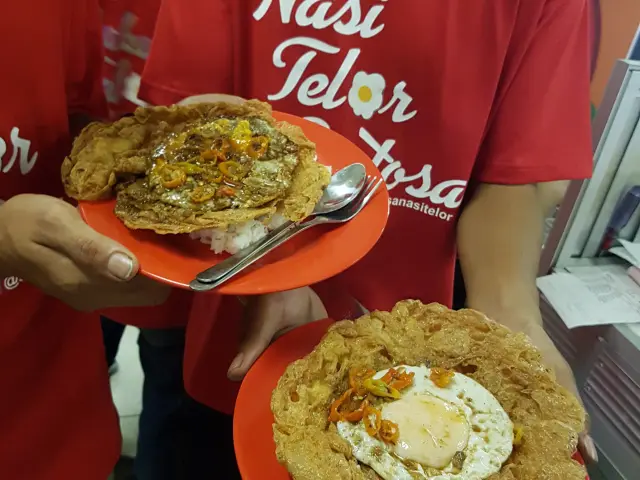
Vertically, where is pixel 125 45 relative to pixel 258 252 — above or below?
above

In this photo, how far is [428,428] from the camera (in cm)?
81

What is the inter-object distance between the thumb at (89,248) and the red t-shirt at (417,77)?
44 cm

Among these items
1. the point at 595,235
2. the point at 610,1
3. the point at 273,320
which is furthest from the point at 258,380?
the point at 610,1

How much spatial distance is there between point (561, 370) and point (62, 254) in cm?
84

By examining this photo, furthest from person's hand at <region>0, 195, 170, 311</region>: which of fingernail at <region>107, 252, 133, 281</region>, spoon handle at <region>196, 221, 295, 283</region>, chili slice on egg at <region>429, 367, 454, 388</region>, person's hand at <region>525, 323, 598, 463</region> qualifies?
person's hand at <region>525, 323, 598, 463</region>

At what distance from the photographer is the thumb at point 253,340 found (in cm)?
92

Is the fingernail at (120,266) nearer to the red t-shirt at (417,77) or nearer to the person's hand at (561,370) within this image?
the red t-shirt at (417,77)

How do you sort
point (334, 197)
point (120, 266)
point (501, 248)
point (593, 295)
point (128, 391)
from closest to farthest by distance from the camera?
point (120, 266) → point (334, 197) → point (501, 248) → point (593, 295) → point (128, 391)

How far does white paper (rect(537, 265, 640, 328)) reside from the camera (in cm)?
158

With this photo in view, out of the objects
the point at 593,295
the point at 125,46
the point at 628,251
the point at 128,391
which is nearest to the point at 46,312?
the point at 125,46

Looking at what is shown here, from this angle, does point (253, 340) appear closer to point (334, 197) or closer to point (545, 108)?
point (334, 197)

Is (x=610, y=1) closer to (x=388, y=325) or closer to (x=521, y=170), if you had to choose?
(x=521, y=170)

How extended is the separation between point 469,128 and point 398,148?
15 cm

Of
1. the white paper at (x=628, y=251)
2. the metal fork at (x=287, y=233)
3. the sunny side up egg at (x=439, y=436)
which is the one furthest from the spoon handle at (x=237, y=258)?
the white paper at (x=628, y=251)
